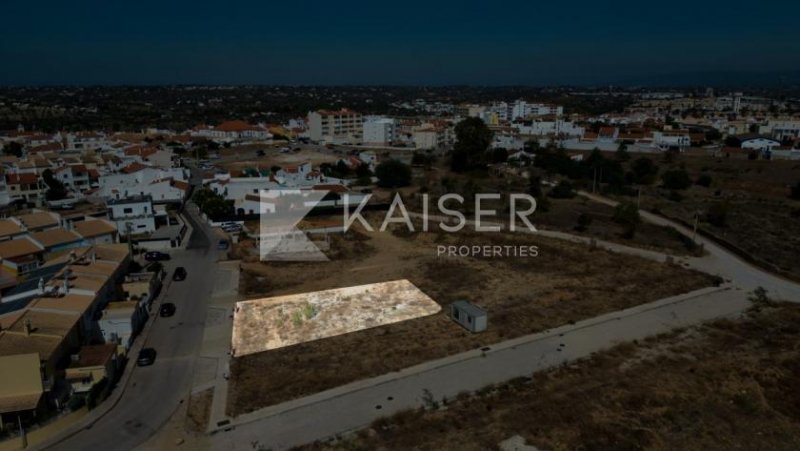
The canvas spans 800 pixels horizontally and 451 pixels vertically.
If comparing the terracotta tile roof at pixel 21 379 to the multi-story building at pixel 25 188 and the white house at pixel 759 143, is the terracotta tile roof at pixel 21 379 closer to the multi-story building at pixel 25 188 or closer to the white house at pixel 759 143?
the multi-story building at pixel 25 188

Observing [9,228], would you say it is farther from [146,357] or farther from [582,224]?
[582,224]

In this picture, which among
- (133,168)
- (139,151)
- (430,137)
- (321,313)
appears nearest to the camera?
(321,313)

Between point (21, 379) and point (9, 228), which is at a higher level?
point (9, 228)

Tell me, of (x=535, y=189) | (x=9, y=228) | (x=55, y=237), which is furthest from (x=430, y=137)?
(x=9, y=228)

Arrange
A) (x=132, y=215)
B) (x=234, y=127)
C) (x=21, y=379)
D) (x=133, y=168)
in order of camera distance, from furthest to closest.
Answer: (x=234, y=127) < (x=133, y=168) < (x=132, y=215) < (x=21, y=379)

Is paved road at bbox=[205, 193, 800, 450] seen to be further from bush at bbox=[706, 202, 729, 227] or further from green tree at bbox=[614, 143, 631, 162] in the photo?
green tree at bbox=[614, 143, 631, 162]

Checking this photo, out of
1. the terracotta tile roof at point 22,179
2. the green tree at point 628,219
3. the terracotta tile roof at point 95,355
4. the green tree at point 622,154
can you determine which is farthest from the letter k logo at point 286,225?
the green tree at point 622,154
